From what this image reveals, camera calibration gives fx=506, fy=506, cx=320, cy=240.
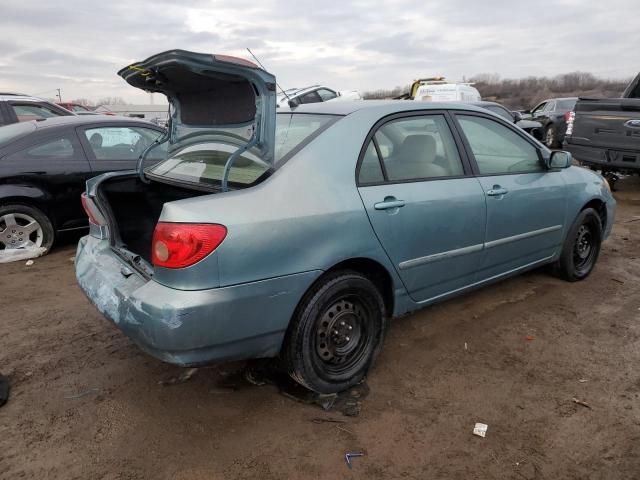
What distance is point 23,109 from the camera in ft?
30.5

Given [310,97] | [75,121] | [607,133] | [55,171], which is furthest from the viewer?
[310,97]

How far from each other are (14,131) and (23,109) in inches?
185

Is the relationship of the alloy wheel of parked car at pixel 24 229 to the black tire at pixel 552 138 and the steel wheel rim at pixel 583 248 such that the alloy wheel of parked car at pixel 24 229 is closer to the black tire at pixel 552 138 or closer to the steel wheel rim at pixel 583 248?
the steel wheel rim at pixel 583 248

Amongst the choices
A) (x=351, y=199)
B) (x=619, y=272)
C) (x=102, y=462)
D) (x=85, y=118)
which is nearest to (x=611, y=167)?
(x=619, y=272)

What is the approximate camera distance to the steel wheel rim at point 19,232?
5.11 metres

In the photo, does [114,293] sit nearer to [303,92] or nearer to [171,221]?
[171,221]

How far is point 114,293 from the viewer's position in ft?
8.60

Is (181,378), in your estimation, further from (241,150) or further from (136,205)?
(241,150)

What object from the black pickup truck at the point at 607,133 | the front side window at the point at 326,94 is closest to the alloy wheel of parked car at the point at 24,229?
the black pickup truck at the point at 607,133

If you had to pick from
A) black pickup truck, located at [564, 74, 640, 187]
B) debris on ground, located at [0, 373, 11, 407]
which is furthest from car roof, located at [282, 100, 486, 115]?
black pickup truck, located at [564, 74, 640, 187]

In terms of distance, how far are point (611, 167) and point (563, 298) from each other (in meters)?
5.28

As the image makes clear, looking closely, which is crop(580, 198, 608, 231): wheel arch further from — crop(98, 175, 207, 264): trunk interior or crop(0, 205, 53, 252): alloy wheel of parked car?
crop(0, 205, 53, 252): alloy wheel of parked car

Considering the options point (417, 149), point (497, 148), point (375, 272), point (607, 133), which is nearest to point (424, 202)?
point (417, 149)

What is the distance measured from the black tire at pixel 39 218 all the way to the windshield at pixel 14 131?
0.68m
